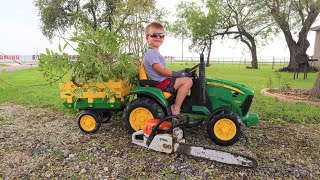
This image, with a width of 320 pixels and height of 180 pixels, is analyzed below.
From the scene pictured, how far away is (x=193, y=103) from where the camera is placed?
4402 mm

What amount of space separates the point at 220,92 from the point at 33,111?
4311mm

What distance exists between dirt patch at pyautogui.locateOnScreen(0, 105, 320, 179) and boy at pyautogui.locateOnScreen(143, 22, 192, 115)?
2.38ft

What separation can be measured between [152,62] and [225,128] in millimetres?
1362

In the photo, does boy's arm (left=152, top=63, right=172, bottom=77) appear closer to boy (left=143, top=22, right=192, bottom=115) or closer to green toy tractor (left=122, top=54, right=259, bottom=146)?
boy (left=143, top=22, right=192, bottom=115)

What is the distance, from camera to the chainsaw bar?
331cm

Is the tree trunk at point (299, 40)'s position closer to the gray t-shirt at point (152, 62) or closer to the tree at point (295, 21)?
the tree at point (295, 21)

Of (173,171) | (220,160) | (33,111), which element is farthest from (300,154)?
(33,111)

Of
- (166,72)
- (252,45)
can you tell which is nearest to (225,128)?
(166,72)

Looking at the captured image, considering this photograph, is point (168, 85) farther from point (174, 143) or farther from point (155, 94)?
point (174, 143)

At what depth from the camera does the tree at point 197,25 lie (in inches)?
1184

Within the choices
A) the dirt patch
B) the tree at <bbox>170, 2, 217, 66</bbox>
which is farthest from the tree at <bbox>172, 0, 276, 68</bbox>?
the dirt patch

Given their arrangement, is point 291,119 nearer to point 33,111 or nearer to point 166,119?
point 166,119

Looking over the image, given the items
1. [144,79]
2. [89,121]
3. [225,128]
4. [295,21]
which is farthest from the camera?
[295,21]

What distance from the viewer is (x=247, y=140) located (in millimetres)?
4344
